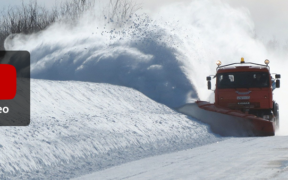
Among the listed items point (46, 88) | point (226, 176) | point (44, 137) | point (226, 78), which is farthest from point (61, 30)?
point (226, 176)

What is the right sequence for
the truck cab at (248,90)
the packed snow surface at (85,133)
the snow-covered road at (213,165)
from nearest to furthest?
the snow-covered road at (213,165)
the packed snow surface at (85,133)
the truck cab at (248,90)

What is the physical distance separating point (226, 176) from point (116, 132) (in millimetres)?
5358

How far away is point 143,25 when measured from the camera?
22375 mm

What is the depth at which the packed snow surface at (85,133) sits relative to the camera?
327 inches

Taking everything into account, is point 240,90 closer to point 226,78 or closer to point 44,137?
Answer: point 226,78

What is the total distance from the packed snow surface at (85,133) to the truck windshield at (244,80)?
1.53 meters

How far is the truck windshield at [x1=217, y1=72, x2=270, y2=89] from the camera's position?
14.8 metres

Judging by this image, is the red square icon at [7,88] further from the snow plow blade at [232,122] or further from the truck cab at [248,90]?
the truck cab at [248,90]

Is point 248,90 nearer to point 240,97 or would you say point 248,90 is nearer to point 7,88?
point 240,97

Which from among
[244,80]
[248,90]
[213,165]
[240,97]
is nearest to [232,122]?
[240,97]

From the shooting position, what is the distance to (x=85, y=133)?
11.0 meters

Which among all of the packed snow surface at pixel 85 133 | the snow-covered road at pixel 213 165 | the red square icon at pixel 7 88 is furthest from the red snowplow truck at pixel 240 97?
the red square icon at pixel 7 88

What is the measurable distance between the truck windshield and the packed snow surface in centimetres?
153

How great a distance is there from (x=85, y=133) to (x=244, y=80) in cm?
602
